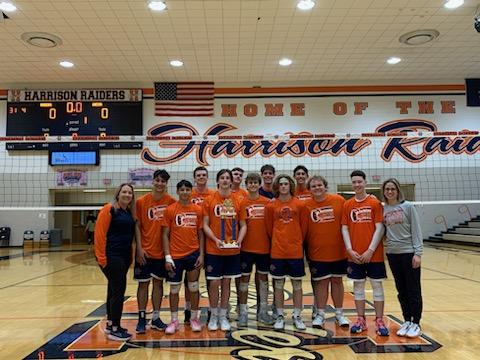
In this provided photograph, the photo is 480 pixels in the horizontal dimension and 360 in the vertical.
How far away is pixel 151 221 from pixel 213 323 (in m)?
1.12

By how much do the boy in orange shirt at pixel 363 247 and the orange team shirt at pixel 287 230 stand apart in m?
0.42

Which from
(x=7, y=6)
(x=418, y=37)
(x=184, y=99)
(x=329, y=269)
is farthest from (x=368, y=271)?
(x=184, y=99)

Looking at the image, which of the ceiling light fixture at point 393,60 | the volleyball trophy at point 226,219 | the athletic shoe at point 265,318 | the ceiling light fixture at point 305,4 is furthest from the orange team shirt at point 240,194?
the ceiling light fixture at point 393,60

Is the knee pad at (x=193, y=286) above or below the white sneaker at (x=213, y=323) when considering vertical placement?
above

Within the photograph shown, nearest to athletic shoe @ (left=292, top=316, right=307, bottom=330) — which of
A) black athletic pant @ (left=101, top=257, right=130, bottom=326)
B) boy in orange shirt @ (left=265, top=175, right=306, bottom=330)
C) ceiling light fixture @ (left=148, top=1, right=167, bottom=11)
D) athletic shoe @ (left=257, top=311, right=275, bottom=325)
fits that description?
boy in orange shirt @ (left=265, top=175, right=306, bottom=330)

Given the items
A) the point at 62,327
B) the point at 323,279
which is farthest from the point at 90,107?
the point at 323,279

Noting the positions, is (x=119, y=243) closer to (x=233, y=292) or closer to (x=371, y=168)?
(x=233, y=292)

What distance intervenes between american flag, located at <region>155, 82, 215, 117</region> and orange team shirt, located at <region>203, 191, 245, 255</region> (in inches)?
390

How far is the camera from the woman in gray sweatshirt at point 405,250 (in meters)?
3.75

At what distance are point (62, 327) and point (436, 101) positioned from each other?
1329cm

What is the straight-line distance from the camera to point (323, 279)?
4.04 metres

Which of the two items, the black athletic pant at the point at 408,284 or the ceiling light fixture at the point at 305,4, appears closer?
the black athletic pant at the point at 408,284

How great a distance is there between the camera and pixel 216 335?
3.78m

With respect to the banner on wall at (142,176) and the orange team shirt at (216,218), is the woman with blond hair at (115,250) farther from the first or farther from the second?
the banner on wall at (142,176)
